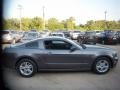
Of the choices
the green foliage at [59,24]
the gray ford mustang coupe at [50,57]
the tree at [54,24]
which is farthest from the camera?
the tree at [54,24]

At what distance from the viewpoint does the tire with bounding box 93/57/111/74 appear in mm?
7558

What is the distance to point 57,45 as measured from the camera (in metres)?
7.55

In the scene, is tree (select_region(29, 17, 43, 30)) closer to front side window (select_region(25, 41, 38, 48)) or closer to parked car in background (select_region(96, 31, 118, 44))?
parked car in background (select_region(96, 31, 118, 44))

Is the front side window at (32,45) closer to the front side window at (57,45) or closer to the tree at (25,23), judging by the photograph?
the front side window at (57,45)

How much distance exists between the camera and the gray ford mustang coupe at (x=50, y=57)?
7238mm

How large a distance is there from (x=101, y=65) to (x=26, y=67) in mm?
2637

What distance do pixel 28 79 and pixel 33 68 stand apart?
439 millimetres

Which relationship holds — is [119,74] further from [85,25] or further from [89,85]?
[85,25]

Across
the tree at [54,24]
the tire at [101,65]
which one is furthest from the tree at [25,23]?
the tire at [101,65]

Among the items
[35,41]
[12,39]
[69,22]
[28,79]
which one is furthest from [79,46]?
[69,22]

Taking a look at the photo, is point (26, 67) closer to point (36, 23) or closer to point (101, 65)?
point (101, 65)

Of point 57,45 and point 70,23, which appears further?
point 70,23

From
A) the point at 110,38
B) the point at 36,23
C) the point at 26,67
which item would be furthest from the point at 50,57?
the point at 36,23

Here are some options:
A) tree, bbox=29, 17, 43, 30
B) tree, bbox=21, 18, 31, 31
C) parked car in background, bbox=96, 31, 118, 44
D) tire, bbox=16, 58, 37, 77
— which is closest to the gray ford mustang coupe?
tire, bbox=16, 58, 37, 77
